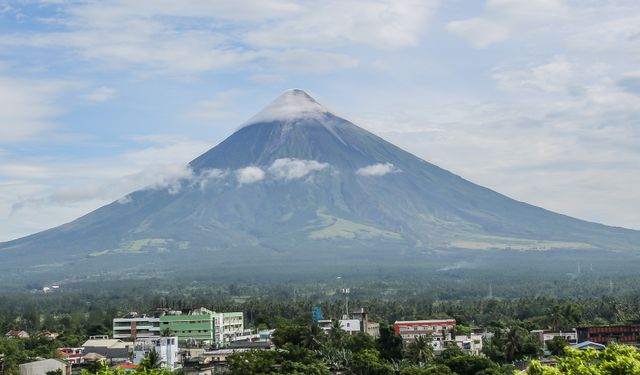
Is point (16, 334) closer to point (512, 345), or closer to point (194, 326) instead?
point (194, 326)

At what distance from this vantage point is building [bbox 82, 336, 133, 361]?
71625 mm

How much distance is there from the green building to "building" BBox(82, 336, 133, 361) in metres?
12.1

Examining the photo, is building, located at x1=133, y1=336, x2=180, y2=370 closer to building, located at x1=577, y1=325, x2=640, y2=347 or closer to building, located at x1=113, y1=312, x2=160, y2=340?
building, located at x1=113, y1=312, x2=160, y2=340

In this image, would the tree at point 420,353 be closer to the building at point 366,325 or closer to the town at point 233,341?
the town at point 233,341

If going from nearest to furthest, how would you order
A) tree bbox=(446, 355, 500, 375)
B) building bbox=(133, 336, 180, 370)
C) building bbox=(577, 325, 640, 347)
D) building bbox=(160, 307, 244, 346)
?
tree bbox=(446, 355, 500, 375) < building bbox=(133, 336, 180, 370) < building bbox=(577, 325, 640, 347) < building bbox=(160, 307, 244, 346)

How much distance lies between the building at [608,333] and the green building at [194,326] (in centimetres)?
3180

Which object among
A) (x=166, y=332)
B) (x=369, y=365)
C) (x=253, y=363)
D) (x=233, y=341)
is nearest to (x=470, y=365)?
(x=369, y=365)

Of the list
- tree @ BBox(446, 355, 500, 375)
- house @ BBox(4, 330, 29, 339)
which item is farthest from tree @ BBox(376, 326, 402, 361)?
house @ BBox(4, 330, 29, 339)

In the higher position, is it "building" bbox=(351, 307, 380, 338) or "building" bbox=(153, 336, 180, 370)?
"building" bbox=(351, 307, 380, 338)

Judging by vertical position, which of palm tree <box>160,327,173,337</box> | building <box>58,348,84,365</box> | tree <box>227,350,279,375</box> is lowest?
building <box>58,348,84,365</box>

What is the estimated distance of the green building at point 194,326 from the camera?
8981cm

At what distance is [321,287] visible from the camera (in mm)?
170750

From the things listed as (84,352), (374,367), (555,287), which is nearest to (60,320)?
(84,352)

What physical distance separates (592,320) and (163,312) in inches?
1452
